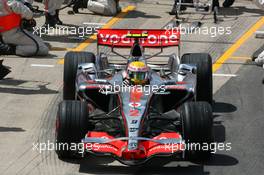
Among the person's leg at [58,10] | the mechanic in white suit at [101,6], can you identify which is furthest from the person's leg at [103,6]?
the person's leg at [58,10]

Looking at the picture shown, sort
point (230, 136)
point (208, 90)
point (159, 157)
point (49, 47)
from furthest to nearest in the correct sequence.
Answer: point (49, 47) → point (208, 90) → point (230, 136) → point (159, 157)

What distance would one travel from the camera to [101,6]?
79.8 ft

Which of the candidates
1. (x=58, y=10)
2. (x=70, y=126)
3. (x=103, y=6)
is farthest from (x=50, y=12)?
(x=70, y=126)

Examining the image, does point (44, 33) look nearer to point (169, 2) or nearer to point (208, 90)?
point (169, 2)

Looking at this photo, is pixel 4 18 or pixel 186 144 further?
pixel 4 18

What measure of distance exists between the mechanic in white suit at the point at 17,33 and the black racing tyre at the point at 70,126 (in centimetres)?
635

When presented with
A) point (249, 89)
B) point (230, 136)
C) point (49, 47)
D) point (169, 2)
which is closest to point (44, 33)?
point (49, 47)

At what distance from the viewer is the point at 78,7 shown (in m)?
24.6

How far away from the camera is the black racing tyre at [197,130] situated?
1346cm

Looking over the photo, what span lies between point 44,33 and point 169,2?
496 centimetres

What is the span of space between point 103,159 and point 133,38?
3465mm

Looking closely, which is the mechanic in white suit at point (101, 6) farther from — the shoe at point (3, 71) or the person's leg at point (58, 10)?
the shoe at point (3, 71)

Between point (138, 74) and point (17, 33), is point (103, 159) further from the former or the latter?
point (17, 33)

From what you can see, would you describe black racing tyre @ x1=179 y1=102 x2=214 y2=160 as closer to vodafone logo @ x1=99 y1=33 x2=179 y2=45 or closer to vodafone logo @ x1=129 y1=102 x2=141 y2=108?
vodafone logo @ x1=129 y1=102 x2=141 y2=108
